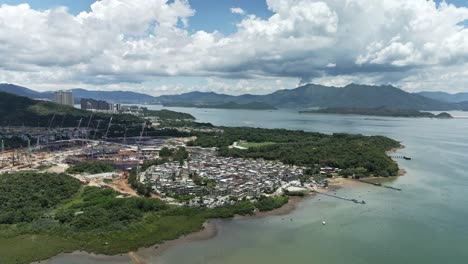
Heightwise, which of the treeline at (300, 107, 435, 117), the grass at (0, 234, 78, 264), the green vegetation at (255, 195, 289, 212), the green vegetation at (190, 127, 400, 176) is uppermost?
the treeline at (300, 107, 435, 117)

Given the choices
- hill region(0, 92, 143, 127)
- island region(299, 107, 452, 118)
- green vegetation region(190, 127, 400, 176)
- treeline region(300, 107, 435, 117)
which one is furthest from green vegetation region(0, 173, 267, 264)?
treeline region(300, 107, 435, 117)

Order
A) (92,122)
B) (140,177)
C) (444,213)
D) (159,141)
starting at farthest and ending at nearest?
(92,122)
(159,141)
(140,177)
(444,213)

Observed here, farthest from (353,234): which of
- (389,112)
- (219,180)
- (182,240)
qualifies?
(389,112)

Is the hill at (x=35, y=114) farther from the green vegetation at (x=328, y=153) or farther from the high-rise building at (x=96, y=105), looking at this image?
the green vegetation at (x=328, y=153)

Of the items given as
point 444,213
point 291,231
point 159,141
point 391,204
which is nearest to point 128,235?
point 291,231

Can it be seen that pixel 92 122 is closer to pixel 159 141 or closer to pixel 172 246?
pixel 159 141

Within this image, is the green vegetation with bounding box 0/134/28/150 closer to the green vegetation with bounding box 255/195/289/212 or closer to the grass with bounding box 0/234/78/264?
the grass with bounding box 0/234/78/264
